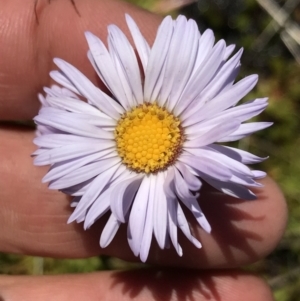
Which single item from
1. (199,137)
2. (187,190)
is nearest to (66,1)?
(199,137)

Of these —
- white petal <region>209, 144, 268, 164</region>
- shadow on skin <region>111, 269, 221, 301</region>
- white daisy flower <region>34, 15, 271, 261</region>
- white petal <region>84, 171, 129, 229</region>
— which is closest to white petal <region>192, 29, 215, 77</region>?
white daisy flower <region>34, 15, 271, 261</region>

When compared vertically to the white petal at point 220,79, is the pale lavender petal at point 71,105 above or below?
below

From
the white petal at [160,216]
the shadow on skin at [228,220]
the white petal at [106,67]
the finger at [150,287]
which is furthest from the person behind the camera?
the finger at [150,287]

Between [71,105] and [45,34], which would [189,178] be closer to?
[71,105]

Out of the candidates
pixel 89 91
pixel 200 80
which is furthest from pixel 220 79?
pixel 89 91

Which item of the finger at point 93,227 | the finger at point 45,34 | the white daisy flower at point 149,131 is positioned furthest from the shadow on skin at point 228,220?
the finger at point 45,34

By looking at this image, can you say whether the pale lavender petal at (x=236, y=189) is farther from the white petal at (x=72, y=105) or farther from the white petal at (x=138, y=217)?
the white petal at (x=72, y=105)

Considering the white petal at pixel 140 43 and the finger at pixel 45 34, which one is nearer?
the white petal at pixel 140 43

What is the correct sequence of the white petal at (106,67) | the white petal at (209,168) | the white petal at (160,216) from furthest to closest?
the white petal at (106,67)
the white petal at (160,216)
the white petal at (209,168)
